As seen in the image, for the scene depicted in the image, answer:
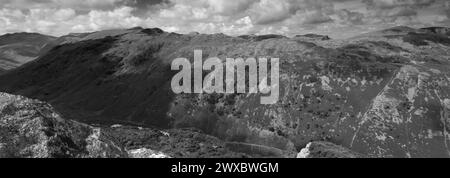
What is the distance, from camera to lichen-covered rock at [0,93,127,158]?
29.3m

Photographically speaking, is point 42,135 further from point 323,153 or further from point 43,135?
point 323,153

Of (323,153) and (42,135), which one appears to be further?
(323,153)

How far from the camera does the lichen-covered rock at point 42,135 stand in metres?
29.3

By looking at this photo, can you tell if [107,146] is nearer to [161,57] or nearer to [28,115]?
[28,115]

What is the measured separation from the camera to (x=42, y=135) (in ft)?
98.9

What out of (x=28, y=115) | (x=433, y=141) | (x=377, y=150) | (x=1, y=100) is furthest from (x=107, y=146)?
(x=433, y=141)

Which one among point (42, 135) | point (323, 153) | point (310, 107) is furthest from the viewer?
point (310, 107)

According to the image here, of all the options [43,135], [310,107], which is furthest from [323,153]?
[310,107]

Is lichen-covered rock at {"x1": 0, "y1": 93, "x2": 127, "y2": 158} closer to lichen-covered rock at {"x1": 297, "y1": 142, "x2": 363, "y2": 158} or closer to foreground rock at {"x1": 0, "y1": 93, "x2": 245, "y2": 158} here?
foreground rock at {"x1": 0, "y1": 93, "x2": 245, "y2": 158}

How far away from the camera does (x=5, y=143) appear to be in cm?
2906

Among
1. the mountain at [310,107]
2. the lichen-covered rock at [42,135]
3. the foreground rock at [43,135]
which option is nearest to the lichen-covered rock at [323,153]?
the foreground rock at [43,135]

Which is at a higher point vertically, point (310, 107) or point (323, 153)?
point (323, 153)

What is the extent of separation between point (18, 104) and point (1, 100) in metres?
1.59

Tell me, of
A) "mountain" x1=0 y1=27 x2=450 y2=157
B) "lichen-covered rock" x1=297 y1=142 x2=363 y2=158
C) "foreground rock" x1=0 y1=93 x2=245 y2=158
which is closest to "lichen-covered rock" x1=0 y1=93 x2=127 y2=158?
"foreground rock" x1=0 y1=93 x2=245 y2=158
